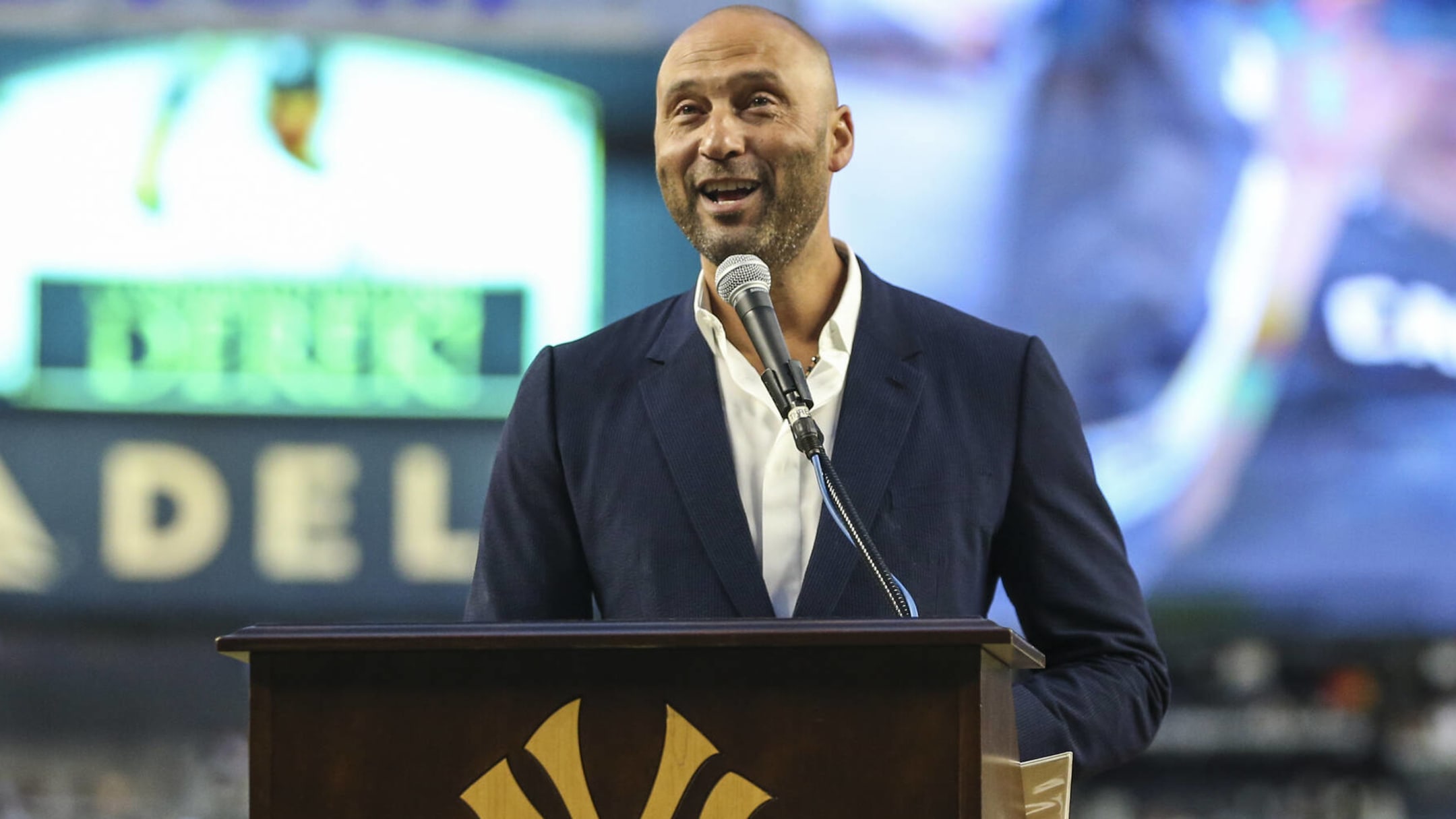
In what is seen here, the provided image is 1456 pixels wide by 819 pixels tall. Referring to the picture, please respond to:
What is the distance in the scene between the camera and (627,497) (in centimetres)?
166

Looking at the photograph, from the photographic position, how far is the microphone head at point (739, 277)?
142cm

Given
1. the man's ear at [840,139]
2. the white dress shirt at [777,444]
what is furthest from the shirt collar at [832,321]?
the man's ear at [840,139]

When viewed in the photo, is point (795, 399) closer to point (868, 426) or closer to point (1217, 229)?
point (868, 426)

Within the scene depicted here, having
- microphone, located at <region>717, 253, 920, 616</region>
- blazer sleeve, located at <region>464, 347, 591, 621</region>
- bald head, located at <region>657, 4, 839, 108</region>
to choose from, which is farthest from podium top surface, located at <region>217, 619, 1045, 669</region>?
bald head, located at <region>657, 4, 839, 108</region>

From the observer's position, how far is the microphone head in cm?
142

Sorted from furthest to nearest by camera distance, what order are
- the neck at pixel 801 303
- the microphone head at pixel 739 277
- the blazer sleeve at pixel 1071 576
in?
the neck at pixel 801 303 → the blazer sleeve at pixel 1071 576 → the microphone head at pixel 739 277

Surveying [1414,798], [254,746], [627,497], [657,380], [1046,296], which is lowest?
[1414,798]

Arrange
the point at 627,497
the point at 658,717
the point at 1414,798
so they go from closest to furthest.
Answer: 1. the point at 658,717
2. the point at 627,497
3. the point at 1414,798

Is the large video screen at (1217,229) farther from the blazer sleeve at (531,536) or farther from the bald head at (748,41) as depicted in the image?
the blazer sleeve at (531,536)

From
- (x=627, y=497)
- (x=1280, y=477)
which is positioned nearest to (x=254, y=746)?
(x=627, y=497)

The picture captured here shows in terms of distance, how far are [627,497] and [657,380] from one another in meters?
0.15

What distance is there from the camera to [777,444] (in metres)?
1.64

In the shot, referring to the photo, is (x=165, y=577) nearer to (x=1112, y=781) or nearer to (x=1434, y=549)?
(x=1112, y=781)

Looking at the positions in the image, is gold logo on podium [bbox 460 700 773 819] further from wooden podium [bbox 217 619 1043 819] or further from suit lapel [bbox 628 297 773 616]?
suit lapel [bbox 628 297 773 616]
